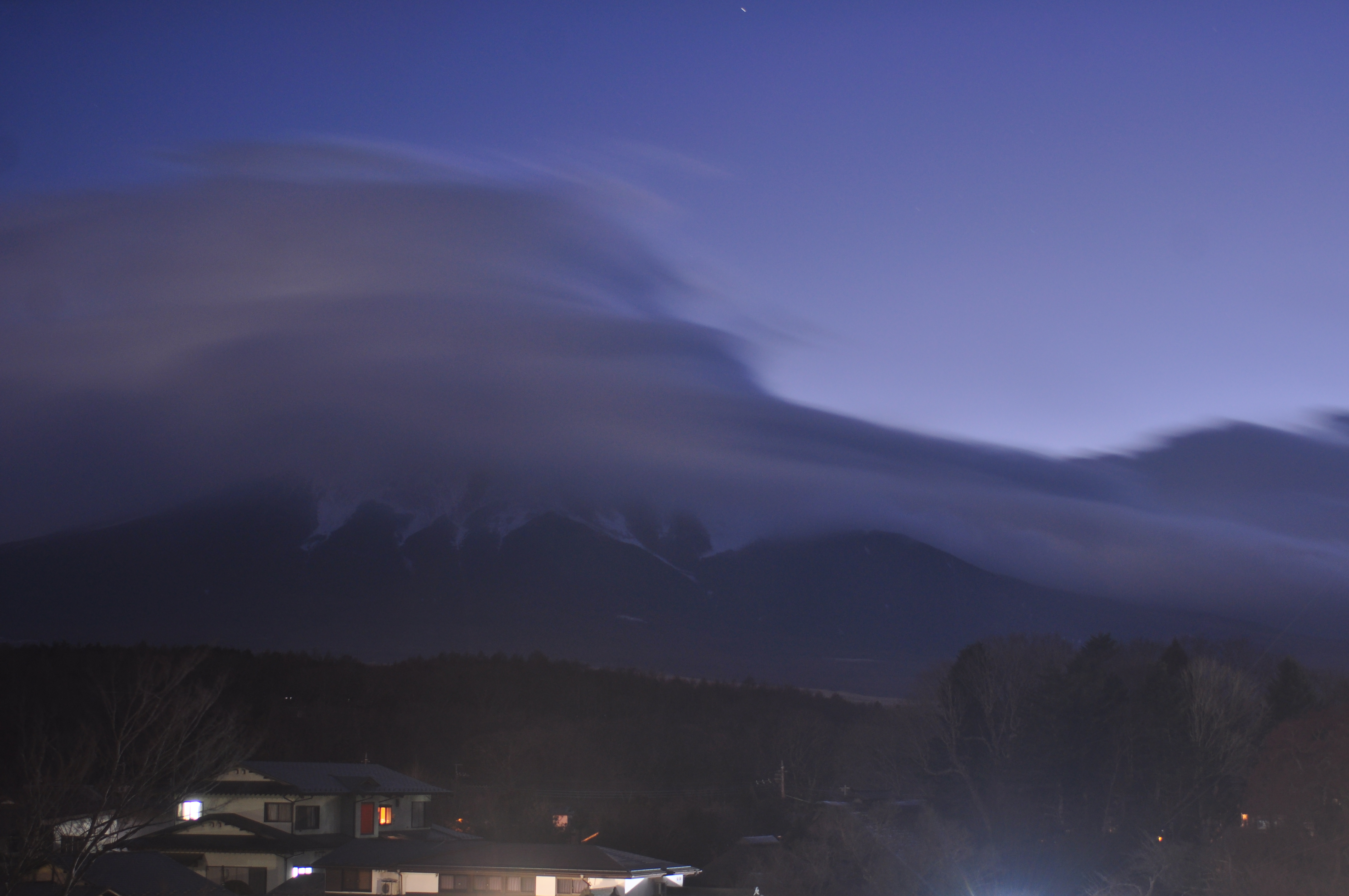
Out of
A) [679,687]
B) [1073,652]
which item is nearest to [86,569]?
[679,687]

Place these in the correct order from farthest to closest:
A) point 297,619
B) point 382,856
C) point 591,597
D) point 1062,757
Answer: point 591,597 < point 297,619 < point 1062,757 < point 382,856

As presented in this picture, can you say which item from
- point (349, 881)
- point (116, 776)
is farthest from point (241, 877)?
point (116, 776)

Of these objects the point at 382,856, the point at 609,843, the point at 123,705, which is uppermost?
the point at 123,705

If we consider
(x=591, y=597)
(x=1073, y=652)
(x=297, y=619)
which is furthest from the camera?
(x=591, y=597)

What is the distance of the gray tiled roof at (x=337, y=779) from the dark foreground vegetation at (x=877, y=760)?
4.52ft

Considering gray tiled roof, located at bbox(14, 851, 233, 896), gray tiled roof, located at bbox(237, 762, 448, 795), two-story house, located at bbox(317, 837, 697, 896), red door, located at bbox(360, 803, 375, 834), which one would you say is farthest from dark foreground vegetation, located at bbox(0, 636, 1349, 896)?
two-story house, located at bbox(317, 837, 697, 896)

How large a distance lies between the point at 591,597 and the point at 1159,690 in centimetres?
13424

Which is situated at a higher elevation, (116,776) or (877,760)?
(116,776)

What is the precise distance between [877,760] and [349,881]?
108ft

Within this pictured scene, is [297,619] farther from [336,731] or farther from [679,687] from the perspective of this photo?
[336,731]

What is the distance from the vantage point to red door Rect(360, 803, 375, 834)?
37219 mm

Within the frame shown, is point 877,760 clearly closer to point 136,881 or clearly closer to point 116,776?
point 136,881

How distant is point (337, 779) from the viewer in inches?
1484

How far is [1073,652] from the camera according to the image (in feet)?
194
